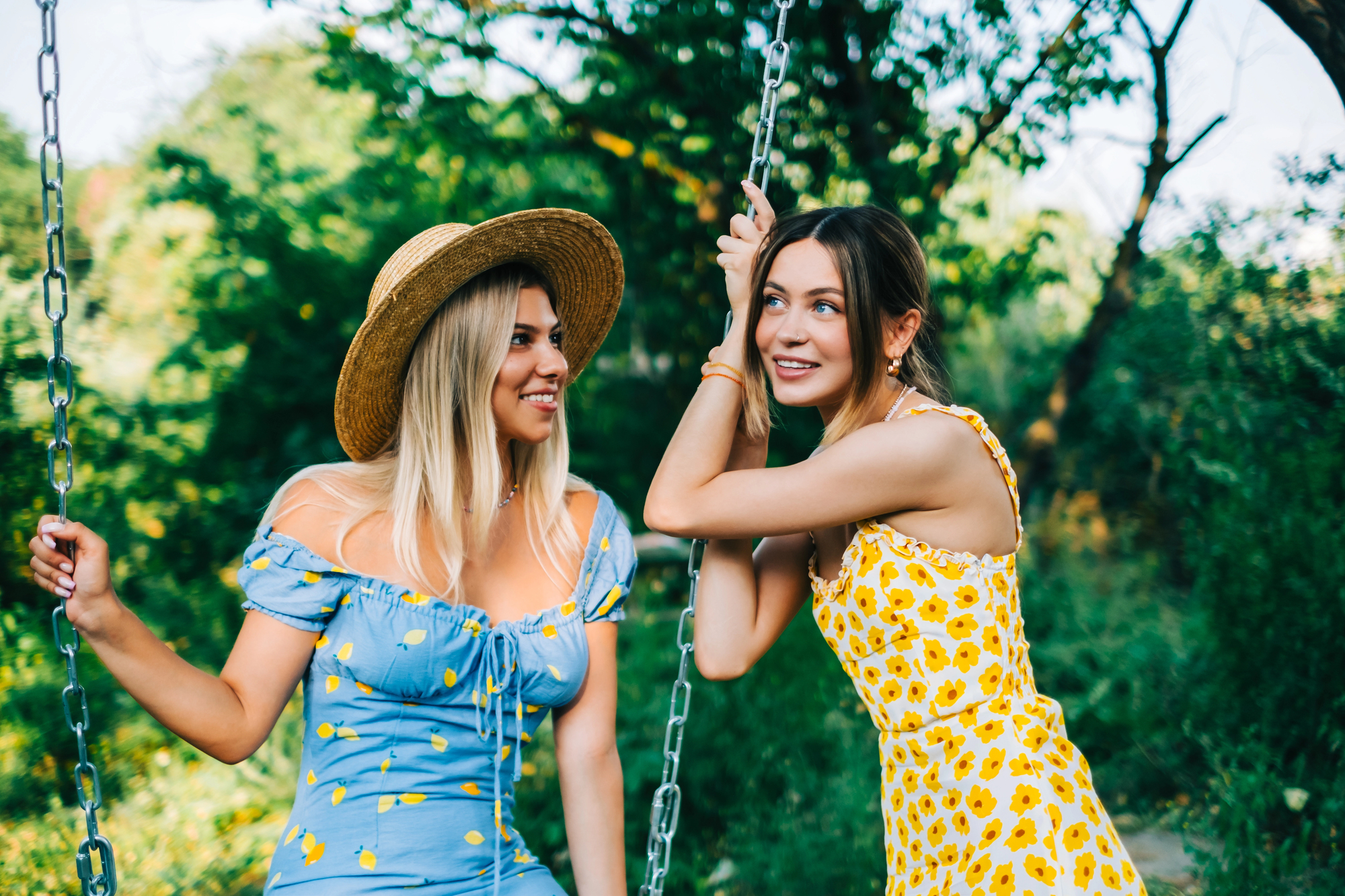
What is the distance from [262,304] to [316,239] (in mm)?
547

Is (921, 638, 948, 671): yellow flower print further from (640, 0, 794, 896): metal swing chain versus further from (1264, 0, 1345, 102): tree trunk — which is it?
(1264, 0, 1345, 102): tree trunk

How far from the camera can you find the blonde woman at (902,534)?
65.1 inches

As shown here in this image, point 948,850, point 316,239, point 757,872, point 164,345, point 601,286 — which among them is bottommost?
point 757,872

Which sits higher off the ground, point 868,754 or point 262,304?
point 262,304

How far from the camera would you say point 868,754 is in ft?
12.8

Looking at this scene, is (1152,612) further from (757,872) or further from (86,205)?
(86,205)

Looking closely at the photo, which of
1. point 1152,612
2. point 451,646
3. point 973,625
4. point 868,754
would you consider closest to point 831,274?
point 973,625

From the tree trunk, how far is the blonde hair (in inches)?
87.9

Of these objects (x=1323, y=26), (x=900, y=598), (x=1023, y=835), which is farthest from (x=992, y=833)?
(x=1323, y=26)

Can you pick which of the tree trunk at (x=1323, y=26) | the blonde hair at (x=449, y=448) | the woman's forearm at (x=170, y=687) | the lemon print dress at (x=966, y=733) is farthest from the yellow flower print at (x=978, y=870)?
the tree trunk at (x=1323, y=26)

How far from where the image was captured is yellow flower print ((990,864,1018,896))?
1608 millimetres

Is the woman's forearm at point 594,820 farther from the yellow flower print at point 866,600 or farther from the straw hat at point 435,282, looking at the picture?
the straw hat at point 435,282

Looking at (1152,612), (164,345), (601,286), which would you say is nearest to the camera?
(601,286)

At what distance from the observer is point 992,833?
1632mm
